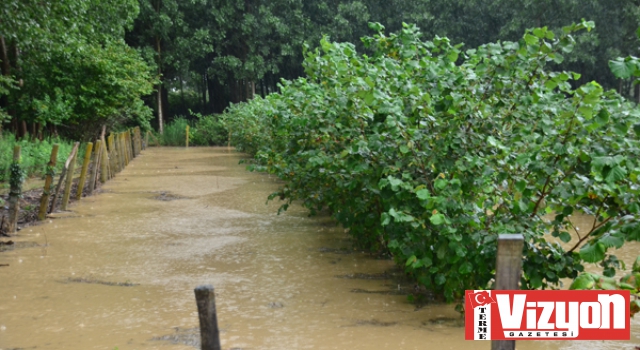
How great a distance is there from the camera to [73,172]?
1395 cm

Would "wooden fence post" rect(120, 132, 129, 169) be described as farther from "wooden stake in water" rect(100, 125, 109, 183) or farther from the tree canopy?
"wooden stake in water" rect(100, 125, 109, 183)

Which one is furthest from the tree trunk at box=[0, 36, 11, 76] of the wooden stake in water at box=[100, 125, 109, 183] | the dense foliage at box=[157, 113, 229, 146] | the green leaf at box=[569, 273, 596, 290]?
the green leaf at box=[569, 273, 596, 290]

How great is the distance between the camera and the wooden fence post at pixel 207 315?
10.4 ft

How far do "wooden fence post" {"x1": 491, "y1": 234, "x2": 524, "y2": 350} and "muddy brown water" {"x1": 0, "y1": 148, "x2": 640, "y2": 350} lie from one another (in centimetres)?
207

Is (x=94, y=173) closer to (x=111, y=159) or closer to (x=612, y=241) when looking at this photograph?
(x=111, y=159)

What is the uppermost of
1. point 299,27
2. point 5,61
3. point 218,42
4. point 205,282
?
point 299,27

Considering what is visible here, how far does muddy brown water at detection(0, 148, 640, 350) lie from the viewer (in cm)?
542

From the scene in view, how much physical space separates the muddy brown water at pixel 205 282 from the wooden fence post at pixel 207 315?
6.66 ft

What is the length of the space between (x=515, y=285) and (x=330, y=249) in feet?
18.2

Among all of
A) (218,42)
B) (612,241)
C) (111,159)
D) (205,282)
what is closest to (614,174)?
(612,241)

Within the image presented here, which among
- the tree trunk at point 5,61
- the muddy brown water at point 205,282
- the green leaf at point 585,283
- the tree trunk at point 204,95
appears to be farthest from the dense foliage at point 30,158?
the tree trunk at point 204,95

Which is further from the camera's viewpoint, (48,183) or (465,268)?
(48,183)

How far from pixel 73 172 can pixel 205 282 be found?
785cm

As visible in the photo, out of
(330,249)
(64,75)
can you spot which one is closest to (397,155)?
(330,249)
